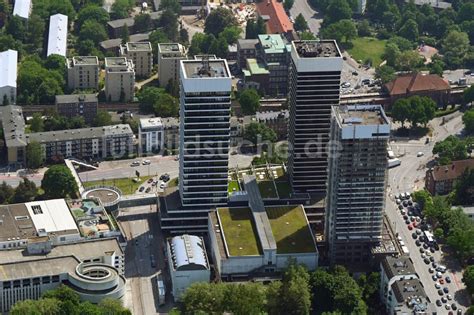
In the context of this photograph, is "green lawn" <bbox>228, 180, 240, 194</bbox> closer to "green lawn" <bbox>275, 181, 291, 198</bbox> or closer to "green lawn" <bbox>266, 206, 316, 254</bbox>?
"green lawn" <bbox>275, 181, 291, 198</bbox>

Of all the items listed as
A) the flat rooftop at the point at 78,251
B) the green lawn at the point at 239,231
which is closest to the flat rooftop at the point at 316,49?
the green lawn at the point at 239,231

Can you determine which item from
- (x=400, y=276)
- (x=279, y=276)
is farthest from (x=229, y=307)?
(x=400, y=276)

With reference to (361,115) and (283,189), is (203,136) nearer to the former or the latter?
(283,189)

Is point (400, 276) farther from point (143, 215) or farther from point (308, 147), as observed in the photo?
point (143, 215)

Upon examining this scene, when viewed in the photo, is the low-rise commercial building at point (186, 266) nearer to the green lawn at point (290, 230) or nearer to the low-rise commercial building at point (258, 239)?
the low-rise commercial building at point (258, 239)

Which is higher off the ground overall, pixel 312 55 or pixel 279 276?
pixel 312 55

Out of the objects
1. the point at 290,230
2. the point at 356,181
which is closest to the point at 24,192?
the point at 290,230

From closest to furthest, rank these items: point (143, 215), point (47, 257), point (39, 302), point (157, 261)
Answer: point (39, 302), point (47, 257), point (157, 261), point (143, 215)
